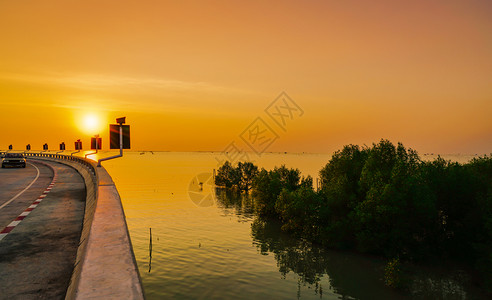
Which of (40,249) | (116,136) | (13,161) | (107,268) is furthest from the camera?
(13,161)

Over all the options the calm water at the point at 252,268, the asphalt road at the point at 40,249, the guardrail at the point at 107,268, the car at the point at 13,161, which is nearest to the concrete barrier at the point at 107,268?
the guardrail at the point at 107,268

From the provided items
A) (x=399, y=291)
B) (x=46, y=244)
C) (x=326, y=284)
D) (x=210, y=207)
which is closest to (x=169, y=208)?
(x=210, y=207)

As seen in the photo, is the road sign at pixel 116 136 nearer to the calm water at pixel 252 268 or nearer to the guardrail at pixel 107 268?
the guardrail at pixel 107 268

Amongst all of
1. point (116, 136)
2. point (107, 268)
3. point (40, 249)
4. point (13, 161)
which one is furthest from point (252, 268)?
point (13, 161)

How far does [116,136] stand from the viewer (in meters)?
19.8

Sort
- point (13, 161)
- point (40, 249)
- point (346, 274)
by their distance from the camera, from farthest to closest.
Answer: point (13, 161), point (346, 274), point (40, 249)

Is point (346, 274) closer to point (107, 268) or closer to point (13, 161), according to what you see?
point (107, 268)

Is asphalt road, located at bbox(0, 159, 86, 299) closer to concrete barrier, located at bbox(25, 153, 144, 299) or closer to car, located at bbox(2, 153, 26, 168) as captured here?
concrete barrier, located at bbox(25, 153, 144, 299)

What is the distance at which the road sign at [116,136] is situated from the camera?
19.6 meters

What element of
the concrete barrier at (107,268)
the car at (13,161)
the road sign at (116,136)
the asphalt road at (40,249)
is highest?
the road sign at (116,136)

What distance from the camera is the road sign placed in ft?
64.2

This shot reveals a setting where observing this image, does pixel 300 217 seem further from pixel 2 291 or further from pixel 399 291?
pixel 2 291

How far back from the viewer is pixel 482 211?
115 ft

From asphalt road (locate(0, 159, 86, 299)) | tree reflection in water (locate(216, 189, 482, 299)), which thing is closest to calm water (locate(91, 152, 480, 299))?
tree reflection in water (locate(216, 189, 482, 299))
